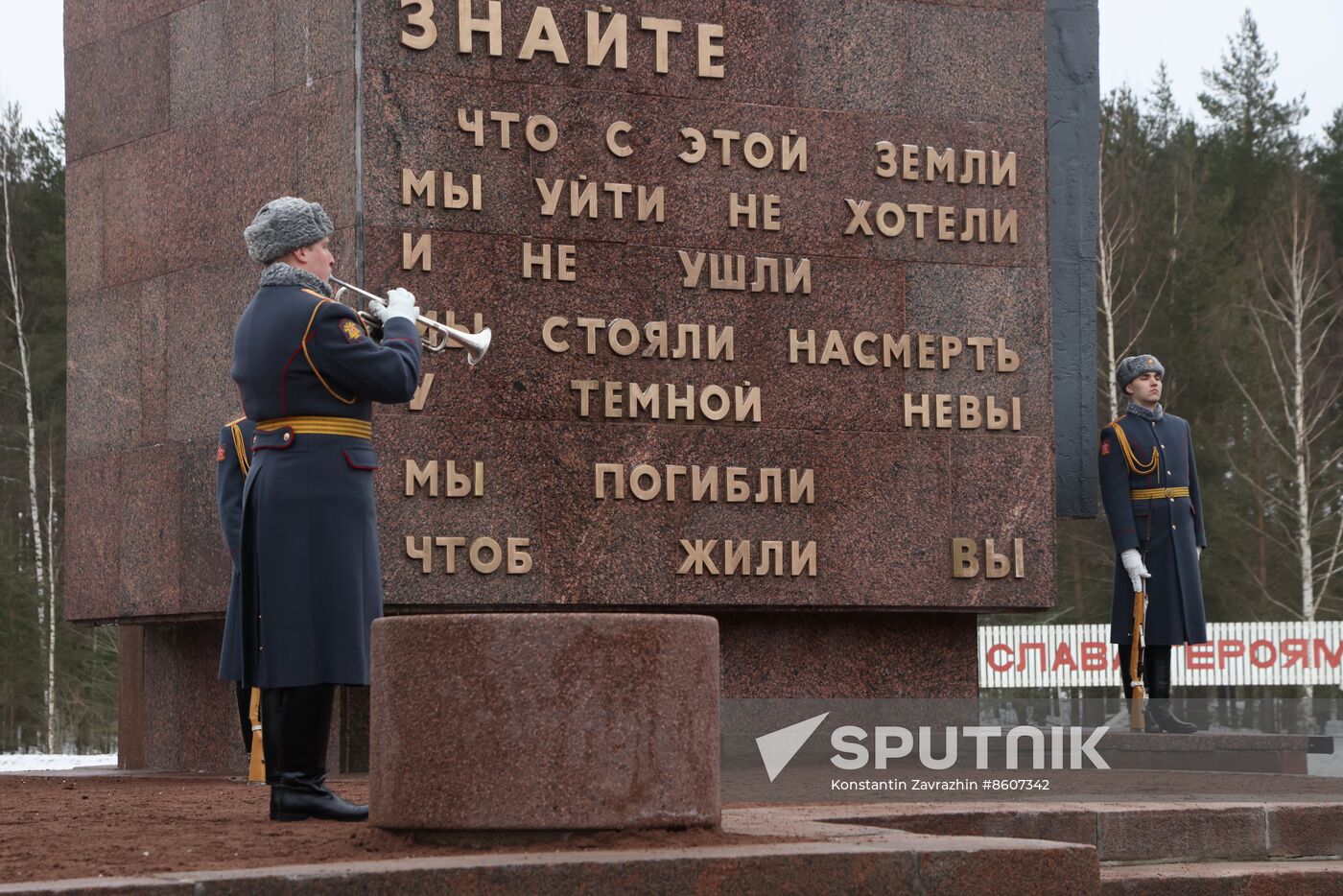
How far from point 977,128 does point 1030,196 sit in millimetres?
425

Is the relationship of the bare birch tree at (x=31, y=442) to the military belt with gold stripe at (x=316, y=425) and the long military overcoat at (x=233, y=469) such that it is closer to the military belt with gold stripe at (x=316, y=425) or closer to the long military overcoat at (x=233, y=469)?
the long military overcoat at (x=233, y=469)

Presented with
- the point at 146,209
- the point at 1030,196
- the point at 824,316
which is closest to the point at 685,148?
the point at 824,316

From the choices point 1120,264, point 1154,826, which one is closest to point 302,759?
point 1154,826

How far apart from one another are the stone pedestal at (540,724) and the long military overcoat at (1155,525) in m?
6.19

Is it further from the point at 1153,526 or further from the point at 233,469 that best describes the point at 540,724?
the point at 1153,526

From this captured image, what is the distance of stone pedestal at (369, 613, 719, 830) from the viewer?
4301 millimetres

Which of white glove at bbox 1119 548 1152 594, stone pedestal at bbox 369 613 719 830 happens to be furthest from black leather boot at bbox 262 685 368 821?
white glove at bbox 1119 548 1152 594

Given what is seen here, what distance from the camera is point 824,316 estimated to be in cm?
920

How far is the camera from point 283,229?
5.74 metres

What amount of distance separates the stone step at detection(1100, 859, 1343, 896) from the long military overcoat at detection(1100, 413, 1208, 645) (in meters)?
4.28

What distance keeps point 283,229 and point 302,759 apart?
154 cm

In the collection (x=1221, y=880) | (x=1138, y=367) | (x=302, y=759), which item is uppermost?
(x=1138, y=367)

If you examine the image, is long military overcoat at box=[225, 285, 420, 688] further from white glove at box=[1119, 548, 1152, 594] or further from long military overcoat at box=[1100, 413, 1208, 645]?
long military overcoat at box=[1100, 413, 1208, 645]

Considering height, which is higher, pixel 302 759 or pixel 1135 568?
pixel 1135 568
